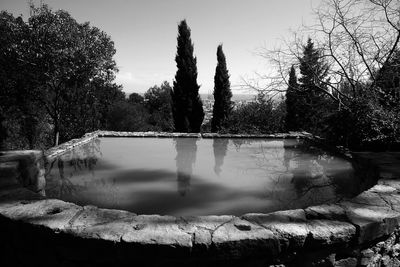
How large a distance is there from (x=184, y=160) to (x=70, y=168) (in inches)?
65.6

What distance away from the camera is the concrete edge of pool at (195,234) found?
1500mm

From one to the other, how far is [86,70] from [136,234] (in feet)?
33.2

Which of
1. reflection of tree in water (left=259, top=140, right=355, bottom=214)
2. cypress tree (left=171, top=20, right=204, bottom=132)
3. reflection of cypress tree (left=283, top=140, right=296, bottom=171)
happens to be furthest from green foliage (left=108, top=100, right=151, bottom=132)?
reflection of tree in water (left=259, top=140, right=355, bottom=214)

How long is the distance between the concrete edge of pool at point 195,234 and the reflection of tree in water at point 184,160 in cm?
138

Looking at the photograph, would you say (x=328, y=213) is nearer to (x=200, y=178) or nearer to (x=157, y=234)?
(x=157, y=234)

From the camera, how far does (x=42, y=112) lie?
1408cm

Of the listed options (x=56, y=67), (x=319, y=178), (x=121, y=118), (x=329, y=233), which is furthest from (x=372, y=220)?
(x=121, y=118)

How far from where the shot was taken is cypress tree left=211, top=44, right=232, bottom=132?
14.8m

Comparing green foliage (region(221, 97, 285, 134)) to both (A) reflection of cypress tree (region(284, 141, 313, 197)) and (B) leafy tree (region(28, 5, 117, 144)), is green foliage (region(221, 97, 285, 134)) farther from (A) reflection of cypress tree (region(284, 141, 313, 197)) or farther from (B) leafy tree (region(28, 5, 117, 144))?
(A) reflection of cypress tree (region(284, 141, 313, 197))

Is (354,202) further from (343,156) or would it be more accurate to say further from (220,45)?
(220,45)

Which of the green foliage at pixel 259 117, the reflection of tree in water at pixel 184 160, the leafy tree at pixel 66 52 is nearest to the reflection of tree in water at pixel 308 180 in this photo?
the reflection of tree in water at pixel 184 160

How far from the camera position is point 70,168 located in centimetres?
398

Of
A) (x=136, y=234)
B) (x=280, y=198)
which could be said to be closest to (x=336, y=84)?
(x=280, y=198)

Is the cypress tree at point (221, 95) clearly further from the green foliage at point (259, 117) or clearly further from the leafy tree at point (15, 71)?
the leafy tree at point (15, 71)
